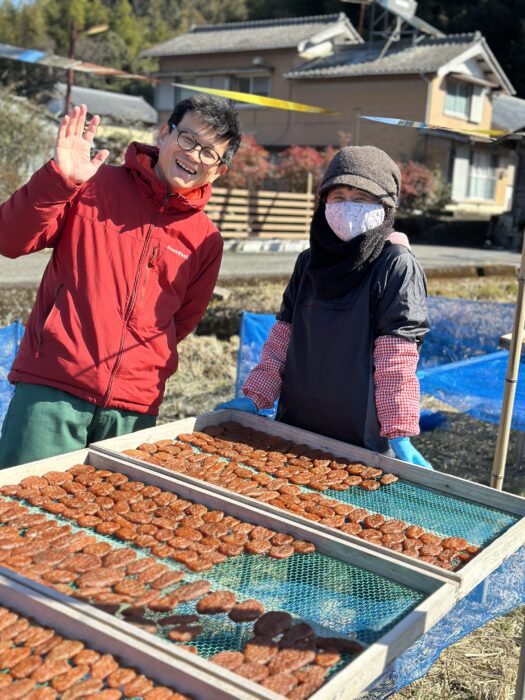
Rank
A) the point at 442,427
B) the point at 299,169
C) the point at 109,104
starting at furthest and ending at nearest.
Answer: the point at 109,104, the point at 299,169, the point at 442,427

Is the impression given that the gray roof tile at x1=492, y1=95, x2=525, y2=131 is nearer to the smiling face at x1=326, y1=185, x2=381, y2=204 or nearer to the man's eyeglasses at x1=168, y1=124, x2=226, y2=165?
the smiling face at x1=326, y1=185, x2=381, y2=204

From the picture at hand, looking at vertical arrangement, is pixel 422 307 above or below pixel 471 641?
above

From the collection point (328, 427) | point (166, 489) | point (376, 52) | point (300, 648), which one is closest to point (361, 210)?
point (328, 427)

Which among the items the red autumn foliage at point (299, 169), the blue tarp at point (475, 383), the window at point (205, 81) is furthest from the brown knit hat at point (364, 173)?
the window at point (205, 81)

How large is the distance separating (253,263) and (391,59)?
16.1 metres

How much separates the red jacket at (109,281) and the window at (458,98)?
82.6 feet

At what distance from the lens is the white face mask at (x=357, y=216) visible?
253 cm

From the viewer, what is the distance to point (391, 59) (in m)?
25.2

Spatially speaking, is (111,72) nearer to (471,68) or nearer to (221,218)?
(221,218)

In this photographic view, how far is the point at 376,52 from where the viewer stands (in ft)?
85.4

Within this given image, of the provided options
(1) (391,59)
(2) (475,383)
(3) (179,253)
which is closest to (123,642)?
(3) (179,253)

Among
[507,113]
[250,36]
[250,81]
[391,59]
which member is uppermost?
[250,36]

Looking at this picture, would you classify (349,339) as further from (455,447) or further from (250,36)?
(250,36)

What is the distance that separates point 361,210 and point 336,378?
24.0 inches
